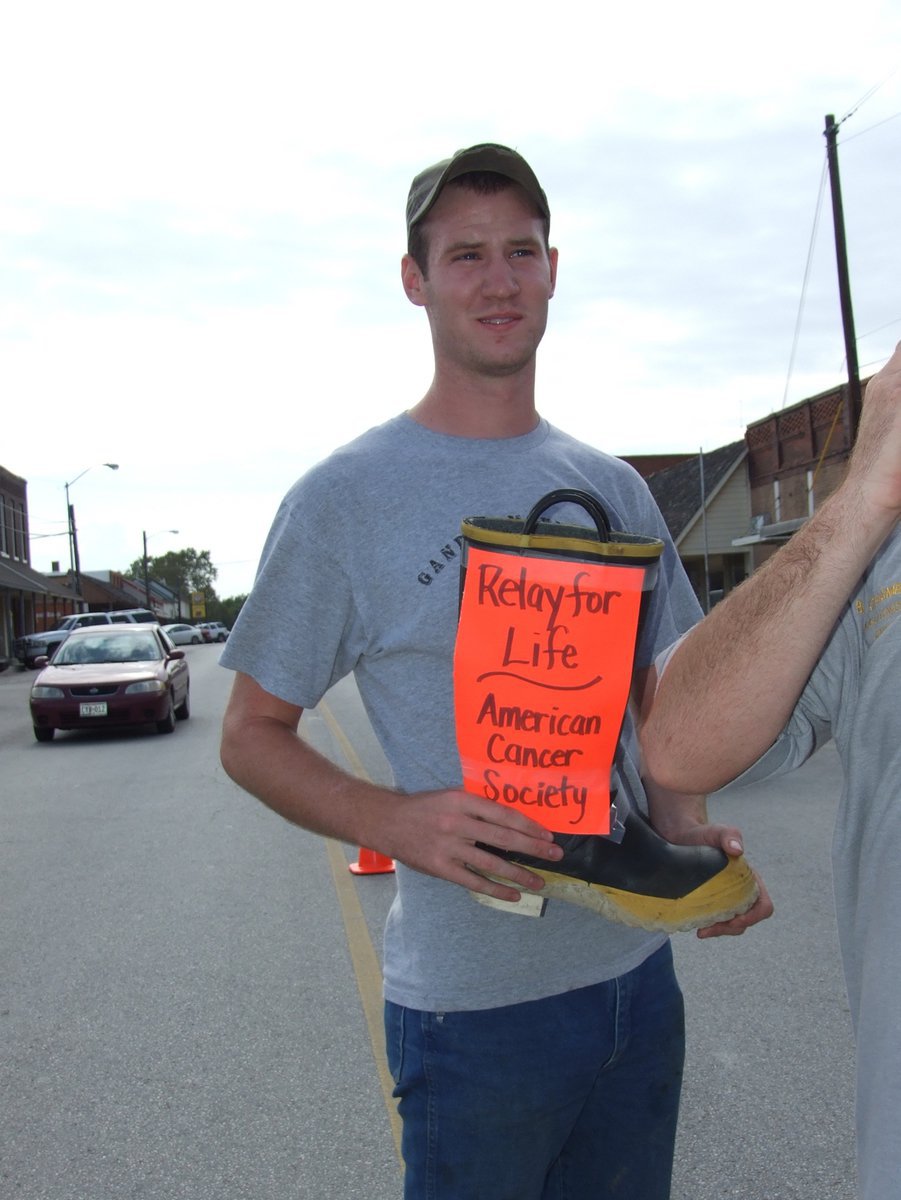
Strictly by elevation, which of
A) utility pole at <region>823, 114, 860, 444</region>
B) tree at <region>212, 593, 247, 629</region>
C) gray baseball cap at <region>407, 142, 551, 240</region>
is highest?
utility pole at <region>823, 114, 860, 444</region>

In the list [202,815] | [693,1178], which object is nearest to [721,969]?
[693,1178]

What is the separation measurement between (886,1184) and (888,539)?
79 cm

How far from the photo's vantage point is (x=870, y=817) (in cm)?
144

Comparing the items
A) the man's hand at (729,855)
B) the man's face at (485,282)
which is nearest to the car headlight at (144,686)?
the man's face at (485,282)

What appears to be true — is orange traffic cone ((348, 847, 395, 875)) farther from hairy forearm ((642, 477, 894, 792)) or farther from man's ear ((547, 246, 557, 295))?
hairy forearm ((642, 477, 894, 792))

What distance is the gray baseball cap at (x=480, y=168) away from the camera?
6.63 feet

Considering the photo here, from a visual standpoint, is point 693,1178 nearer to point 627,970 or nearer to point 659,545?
point 627,970

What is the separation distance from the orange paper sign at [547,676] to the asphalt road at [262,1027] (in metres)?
2.19

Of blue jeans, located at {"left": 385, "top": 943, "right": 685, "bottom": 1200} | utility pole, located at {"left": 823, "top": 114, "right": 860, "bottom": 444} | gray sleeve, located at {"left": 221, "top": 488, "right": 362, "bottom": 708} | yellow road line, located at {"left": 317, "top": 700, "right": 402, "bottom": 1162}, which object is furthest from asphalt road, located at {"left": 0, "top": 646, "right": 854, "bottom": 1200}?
utility pole, located at {"left": 823, "top": 114, "right": 860, "bottom": 444}

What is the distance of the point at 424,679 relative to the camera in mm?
1934

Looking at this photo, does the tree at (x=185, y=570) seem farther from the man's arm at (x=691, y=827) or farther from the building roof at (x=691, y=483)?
the man's arm at (x=691, y=827)

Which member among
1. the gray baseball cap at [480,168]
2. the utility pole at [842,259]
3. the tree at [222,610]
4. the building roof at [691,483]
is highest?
the utility pole at [842,259]

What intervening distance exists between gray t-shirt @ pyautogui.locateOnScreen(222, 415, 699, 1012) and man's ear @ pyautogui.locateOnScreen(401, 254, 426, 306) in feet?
1.01

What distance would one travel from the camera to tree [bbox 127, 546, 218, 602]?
13862cm
